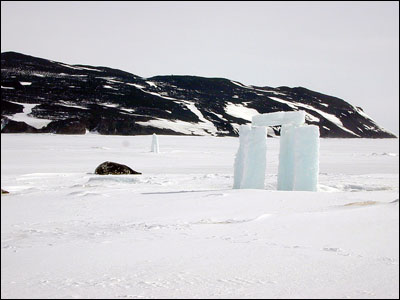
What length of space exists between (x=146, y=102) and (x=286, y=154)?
4094 inches

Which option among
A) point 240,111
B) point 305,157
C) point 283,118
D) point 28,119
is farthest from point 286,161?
point 240,111

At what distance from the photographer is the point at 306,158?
39.8 ft

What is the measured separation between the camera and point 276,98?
14150 centimetres

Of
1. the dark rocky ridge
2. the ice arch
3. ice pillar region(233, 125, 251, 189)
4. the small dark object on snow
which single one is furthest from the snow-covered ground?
the dark rocky ridge

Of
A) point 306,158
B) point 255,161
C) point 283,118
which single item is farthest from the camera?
point 283,118

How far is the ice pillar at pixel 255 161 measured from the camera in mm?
12492

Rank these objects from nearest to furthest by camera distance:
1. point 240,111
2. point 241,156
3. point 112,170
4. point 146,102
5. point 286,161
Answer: point 286,161, point 241,156, point 112,170, point 146,102, point 240,111

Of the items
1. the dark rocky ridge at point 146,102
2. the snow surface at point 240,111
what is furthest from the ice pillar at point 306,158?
the snow surface at point 240,111

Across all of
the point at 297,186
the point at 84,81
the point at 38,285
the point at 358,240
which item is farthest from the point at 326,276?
the point at 84,81

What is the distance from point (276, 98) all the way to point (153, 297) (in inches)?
5558

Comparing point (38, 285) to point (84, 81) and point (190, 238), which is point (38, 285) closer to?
point (190, 238)

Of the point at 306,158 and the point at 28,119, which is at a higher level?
the point at 28,119

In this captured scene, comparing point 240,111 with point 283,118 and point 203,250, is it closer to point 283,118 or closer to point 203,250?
point 283,118

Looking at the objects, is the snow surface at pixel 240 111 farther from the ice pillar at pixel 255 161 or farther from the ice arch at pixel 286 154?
the ice pillar at pixel 255 161
